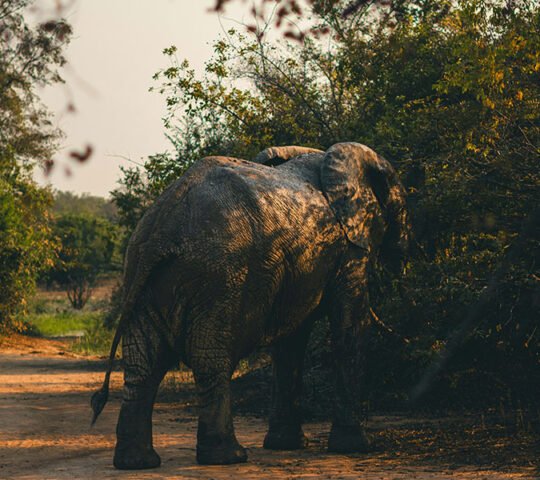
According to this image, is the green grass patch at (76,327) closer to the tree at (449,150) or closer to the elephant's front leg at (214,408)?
the tree at (449,150)

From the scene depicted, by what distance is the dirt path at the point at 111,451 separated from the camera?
6.96 metres

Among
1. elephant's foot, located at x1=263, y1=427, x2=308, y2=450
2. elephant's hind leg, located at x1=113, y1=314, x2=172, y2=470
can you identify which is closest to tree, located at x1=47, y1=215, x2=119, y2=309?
elephant's foot, located at x1=263, y1=427, x2=308, y2=450

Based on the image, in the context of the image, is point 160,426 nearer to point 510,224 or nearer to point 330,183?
point 330,183

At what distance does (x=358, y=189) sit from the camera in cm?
873

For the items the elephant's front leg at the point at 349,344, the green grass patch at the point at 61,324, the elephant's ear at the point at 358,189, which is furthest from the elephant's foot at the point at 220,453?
the green grass patch at the point at 61,324

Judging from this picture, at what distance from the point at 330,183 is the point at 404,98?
3.49 meters

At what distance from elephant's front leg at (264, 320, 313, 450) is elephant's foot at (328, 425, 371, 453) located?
440 mm

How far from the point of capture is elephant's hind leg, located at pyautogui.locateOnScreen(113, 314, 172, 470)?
7156 millimetres

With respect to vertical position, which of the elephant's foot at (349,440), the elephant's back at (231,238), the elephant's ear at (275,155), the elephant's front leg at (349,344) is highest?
the elephant's ear at (275,155)

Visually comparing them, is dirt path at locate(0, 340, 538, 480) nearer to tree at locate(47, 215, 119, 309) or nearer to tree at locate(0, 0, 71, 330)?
tree at locate(0, 0, 71, 330)

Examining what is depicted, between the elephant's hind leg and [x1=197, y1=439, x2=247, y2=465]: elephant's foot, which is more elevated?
the elephant's hind leg

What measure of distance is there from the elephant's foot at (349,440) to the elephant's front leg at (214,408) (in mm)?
1256

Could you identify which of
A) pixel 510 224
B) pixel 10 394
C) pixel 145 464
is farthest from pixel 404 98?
pixel 10 394

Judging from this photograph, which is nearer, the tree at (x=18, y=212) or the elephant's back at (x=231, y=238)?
the elephant's back at (x=231, y=238)
